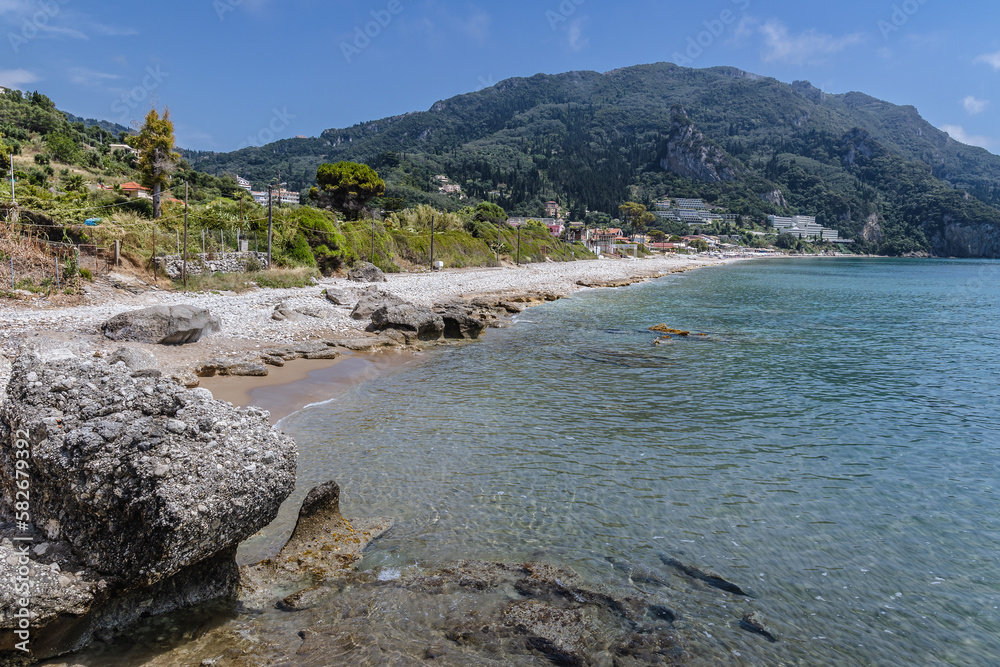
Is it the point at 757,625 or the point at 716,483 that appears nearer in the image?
the point at 757,625

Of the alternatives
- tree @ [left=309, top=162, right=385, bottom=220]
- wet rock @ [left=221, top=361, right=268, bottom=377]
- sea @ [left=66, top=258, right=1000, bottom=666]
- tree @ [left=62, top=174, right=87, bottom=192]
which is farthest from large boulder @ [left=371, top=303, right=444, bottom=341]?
tree @ [left=309, top=162, right=385, bottom=220]

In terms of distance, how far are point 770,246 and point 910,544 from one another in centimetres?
19968

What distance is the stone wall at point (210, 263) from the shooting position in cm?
2406

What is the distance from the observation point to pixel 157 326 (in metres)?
13.8

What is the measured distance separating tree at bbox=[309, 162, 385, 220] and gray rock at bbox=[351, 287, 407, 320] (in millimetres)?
30369

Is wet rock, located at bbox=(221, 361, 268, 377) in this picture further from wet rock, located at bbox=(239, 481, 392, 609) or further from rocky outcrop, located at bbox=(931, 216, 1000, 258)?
rocky outcrop, located at bbox=(931, 216, 1000, 258)

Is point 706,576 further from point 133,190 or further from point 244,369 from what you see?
point 133,190

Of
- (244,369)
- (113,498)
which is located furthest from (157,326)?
(113,498)

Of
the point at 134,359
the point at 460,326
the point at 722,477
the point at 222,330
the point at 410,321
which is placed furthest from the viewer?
the point at 460,326

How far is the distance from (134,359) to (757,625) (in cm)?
1104

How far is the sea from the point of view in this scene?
17.8ft

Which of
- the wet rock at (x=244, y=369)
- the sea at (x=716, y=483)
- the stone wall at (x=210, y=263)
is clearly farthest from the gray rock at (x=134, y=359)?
the stone wall at (x=210, y=263)

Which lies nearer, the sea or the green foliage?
the sea

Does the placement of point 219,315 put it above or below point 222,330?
above
